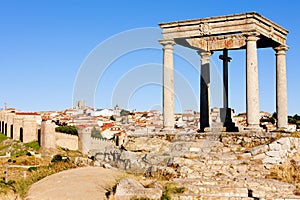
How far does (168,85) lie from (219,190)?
9.47 m

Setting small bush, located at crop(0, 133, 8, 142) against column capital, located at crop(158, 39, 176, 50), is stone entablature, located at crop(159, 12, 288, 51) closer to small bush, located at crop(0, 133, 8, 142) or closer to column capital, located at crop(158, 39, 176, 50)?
column capital, located at crop(158, 39, 176, 50)

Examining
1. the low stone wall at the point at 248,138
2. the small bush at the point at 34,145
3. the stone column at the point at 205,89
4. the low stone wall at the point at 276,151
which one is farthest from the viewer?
the small bush at the point at 34,145

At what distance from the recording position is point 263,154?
16250 mm

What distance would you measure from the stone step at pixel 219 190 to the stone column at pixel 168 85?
850cm

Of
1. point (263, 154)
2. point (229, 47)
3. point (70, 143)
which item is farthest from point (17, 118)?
point (263, 154)

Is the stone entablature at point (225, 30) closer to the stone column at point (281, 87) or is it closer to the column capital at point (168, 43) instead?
the column capital at point (168, 43)

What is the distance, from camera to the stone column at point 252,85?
1988 centimetres

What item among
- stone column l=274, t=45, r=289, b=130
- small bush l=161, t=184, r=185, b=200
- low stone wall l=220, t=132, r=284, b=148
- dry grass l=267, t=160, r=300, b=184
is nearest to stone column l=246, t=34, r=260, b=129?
low stone wall l=220, t=132, r=284, b=148

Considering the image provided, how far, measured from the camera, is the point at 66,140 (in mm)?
74062

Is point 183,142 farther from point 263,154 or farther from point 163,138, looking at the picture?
point 263,154

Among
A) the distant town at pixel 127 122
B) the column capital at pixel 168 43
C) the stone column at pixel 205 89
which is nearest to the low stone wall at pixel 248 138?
the distant town at pixel 127 122

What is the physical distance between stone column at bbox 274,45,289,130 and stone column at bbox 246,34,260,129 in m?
3.34

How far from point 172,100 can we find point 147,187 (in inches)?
364

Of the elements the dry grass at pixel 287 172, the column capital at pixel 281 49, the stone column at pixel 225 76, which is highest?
the column capital at pixel 281 49
